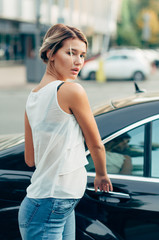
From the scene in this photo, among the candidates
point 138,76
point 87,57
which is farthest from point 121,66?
point 87,57

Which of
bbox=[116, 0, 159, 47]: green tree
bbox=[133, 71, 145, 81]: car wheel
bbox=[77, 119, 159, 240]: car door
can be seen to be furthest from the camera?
bbox=[116, 0, 159, 47]: green tree

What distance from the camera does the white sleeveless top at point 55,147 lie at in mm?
1739

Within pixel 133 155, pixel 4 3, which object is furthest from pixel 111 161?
pixel 4 3

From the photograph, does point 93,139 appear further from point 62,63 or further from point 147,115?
point 147,115

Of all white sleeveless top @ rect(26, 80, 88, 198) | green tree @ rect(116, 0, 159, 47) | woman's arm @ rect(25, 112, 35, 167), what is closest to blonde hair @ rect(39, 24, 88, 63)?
white sleeveless top @ rect(26, 80, 88, 198)

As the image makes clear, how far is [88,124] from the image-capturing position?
174 cm

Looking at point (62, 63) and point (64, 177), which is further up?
point (62, 63)

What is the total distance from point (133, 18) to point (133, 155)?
230 ft

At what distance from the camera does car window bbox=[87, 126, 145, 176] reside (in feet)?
7.29

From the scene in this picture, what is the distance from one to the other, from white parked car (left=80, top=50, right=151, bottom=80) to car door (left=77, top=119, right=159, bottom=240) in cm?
1809

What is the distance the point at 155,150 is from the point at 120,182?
28 cm

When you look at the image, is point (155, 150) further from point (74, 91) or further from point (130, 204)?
point (74, 91)

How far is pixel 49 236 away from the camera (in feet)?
5.95

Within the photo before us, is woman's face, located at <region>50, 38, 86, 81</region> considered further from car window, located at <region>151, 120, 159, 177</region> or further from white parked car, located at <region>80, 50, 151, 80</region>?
white parked car, located at <region>80, 50, 151, 80</region>
